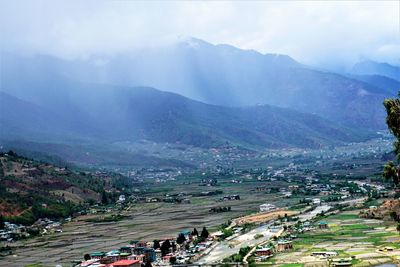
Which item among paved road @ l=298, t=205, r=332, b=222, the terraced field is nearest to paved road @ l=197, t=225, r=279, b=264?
the terraced field

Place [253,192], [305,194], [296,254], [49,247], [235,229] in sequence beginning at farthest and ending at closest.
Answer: [253,192] → [305,194] → [235,229] → [49,247] → [296,254]

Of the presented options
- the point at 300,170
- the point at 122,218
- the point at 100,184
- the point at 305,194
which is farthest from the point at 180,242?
the point at 300,170

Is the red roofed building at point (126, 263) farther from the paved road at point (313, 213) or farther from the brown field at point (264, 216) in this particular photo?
the paved road at point (313, 213)

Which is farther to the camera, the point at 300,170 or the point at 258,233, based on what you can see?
the point at 300,170

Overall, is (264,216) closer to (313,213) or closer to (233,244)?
(313,213)

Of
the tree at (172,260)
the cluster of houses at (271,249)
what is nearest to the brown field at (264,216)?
the cluster of houses at (271,249)

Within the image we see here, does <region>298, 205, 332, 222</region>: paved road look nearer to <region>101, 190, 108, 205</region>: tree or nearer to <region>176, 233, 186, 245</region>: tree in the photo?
<region>176, 233, 186, 245</region>: tree

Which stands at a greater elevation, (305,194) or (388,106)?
(388,106)

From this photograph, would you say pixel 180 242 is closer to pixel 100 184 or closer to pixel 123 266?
pixel 123 266

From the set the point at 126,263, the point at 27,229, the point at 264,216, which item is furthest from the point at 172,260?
the point at 27,229
